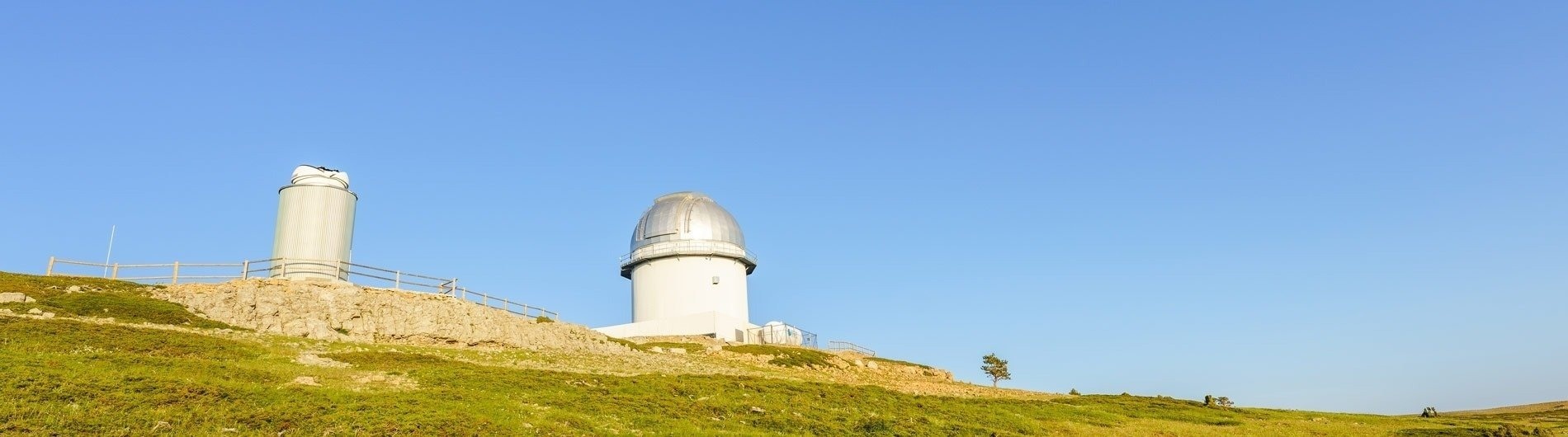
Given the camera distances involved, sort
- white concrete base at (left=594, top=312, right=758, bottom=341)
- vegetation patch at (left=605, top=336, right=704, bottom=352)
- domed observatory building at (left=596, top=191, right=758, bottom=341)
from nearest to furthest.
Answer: vegetation patch at (left=605, top=336, right=704, bottom=352) < white concrete base at (left=594, top=312, right=758, bottom=341) < domed observatory building at (left=596, top=191, right=758, bottom=341)

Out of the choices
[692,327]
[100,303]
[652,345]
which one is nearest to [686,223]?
[692,327]

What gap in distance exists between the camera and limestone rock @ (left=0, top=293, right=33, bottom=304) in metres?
31.2

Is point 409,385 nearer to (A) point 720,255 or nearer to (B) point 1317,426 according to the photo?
(B) point 1317,426

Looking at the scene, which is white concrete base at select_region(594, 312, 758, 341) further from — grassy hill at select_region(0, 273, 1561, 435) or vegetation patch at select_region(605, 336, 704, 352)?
grassy hill at select_region(0, 273, 1561, 435)

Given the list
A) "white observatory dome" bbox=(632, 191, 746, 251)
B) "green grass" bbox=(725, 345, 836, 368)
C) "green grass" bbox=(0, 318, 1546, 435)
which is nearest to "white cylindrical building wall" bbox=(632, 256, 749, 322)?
"white observatory dome" bbox=(632, 191, 746, 251)

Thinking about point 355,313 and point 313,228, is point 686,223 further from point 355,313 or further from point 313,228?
point 355,313

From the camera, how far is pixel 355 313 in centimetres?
3725

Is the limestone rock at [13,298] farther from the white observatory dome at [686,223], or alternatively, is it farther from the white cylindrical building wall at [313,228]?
the white observatory dome at [686,223]

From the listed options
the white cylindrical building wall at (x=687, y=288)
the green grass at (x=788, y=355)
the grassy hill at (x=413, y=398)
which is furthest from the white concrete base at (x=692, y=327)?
the grassy hill at (x=413, y=398)

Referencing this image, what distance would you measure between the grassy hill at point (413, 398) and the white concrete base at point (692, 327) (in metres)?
20.9

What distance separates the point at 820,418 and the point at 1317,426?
62.4 feet

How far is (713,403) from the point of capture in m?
28.5

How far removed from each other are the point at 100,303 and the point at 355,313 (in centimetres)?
811

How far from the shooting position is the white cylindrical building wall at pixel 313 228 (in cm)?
4231
